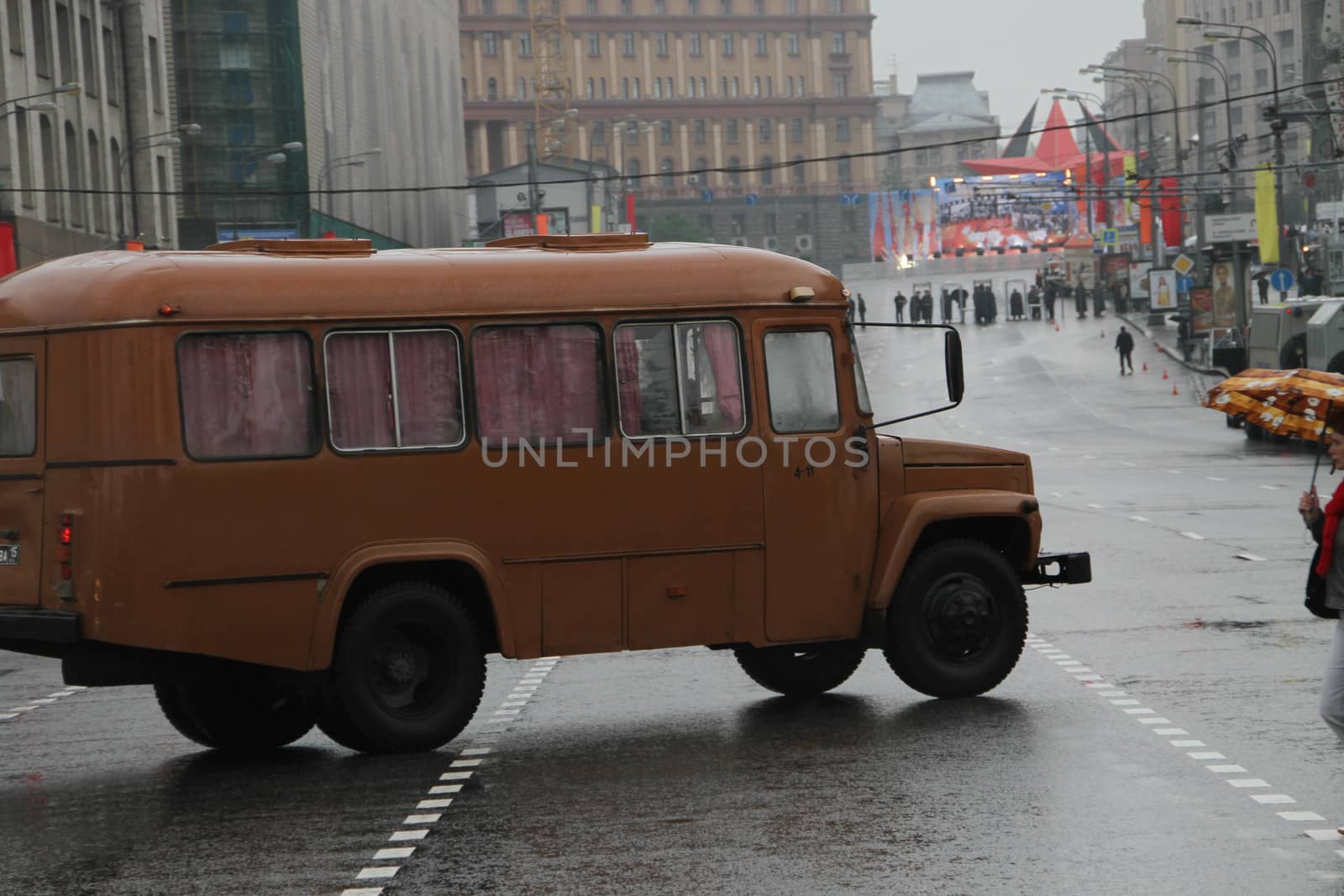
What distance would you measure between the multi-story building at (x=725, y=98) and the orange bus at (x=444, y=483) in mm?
162143

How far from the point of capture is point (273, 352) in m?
10.6

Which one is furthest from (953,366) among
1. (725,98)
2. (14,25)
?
(725,98)

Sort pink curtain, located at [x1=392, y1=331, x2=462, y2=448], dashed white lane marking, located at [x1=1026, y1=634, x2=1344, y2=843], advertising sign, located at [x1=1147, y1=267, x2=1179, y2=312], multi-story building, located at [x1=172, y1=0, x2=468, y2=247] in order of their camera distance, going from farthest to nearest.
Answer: multi-story building, located at [x1=172, y1=0, x2=468, y2=247], advertising sign, located at [x1=1147, y1=267, x2=1179, y2=312], pink curtain, located at [x1=392, y1=331, x2=462, y2=448], dashed white lane marking, located at [x1=1026, y1=634, x2=1344, y2=843]

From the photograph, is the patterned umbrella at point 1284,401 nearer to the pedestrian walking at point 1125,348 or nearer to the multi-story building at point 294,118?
the pedestrian walking at point 1125,348

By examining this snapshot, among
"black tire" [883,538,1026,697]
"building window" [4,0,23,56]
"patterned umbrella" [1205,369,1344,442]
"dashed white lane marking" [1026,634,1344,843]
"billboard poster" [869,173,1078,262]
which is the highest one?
"building window" [4,0,23,56]

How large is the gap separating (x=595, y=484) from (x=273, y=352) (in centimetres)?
182

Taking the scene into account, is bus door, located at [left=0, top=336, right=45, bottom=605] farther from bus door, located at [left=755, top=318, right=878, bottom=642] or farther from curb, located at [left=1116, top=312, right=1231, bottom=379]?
curb, located at [left=1116, top=312, right=1231, bottom=379]

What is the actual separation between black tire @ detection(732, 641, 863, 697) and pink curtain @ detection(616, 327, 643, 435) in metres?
1.87

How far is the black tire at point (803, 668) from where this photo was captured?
12508 mm

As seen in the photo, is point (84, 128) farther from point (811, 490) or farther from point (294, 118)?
point (811, 490)

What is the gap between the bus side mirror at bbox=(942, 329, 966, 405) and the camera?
11.1m

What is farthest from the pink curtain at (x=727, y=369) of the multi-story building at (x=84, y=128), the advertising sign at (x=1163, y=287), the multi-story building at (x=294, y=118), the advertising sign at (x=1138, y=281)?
the advertising sign at (x=1138, y=281)

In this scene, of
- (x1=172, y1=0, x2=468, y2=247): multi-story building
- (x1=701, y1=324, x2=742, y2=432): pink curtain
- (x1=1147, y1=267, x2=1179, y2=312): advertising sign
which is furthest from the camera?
(x1=172, y1=0, x2=468, y2=247): multi-story building

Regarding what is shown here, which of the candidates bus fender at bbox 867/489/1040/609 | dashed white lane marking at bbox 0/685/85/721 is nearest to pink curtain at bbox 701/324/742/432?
bus fender at bbox 867/489/1040/609
